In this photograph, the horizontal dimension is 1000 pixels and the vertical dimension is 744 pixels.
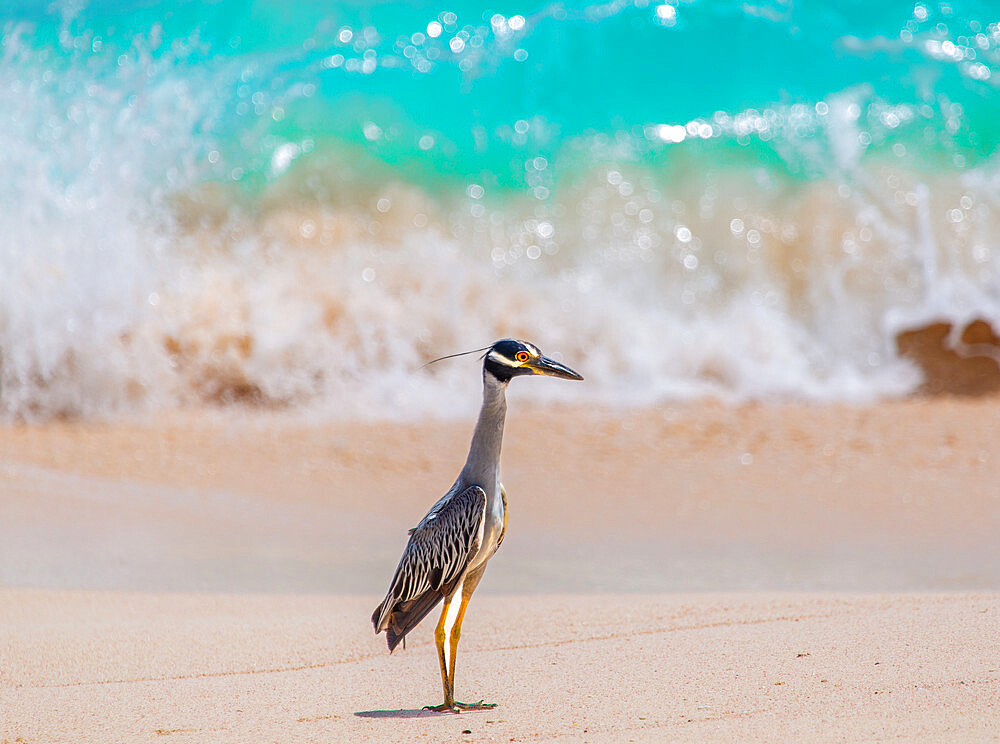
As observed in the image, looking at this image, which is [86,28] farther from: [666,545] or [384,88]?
[666,545]

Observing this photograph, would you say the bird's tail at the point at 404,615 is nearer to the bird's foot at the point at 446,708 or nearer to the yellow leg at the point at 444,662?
the yellow leg at the point at 444,662

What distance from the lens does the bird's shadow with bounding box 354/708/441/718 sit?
2.62 m

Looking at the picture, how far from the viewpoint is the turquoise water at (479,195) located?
6.72 meters

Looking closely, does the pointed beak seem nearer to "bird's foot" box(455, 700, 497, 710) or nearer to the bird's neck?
the bird's neck

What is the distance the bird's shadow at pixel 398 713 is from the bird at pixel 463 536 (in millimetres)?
22

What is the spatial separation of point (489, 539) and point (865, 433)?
12.4ft

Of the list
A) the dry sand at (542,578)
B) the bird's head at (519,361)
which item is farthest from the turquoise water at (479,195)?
the bird's head at (519,361)

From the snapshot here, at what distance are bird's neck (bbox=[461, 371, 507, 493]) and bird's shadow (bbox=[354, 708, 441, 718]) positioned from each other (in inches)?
23.7

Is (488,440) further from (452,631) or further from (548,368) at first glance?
(452,631)

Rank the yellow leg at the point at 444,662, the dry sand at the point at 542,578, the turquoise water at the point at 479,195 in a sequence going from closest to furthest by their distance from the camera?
the dry sand at the point at 542,578 → the yellow leg at the point at 444,662 → the turquoise water at the point at 479,195

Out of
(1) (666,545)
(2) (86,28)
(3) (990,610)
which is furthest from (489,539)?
(2) (86,28)

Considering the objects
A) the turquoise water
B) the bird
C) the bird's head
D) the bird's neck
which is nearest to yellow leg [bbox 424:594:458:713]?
the bird

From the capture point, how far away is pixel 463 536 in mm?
2637

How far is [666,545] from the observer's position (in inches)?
175
